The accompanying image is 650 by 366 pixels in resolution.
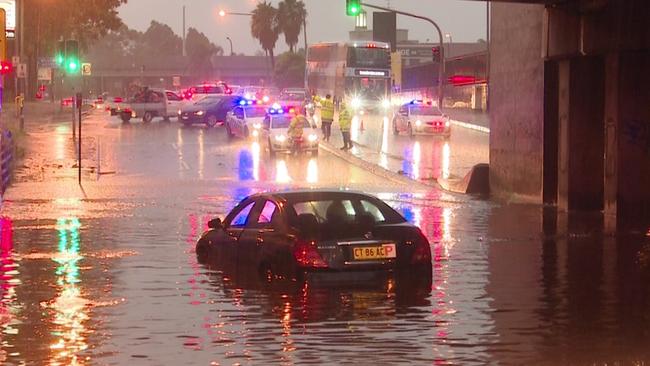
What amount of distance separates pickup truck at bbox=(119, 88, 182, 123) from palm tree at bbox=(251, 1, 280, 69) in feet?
307

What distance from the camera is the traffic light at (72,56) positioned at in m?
38.8

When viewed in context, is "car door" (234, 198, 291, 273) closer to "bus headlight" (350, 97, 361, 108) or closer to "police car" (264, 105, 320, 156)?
"police car" (264, 105, 320, 156)

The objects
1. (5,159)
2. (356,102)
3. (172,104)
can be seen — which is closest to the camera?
(5,159)

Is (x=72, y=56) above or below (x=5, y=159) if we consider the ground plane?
above

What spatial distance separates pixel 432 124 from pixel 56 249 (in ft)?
122

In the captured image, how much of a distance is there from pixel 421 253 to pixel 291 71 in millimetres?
148225

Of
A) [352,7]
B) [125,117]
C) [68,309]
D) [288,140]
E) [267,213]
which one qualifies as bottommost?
[68,309]

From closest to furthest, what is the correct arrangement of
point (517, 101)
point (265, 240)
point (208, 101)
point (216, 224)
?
point (265, 240), point (216, 224), point (517, 101), point (208, 101)

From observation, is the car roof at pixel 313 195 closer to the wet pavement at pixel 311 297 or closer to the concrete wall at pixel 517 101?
the wet pavement at pixel 311 297

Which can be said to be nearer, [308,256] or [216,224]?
[308,256]

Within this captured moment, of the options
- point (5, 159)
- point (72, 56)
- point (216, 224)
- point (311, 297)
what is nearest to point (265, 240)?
point (311, 297)

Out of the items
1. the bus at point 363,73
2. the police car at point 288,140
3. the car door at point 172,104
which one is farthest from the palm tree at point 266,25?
the police car at point 288,140

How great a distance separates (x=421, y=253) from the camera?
46.5ft

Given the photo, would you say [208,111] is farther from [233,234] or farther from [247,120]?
[233,234]
